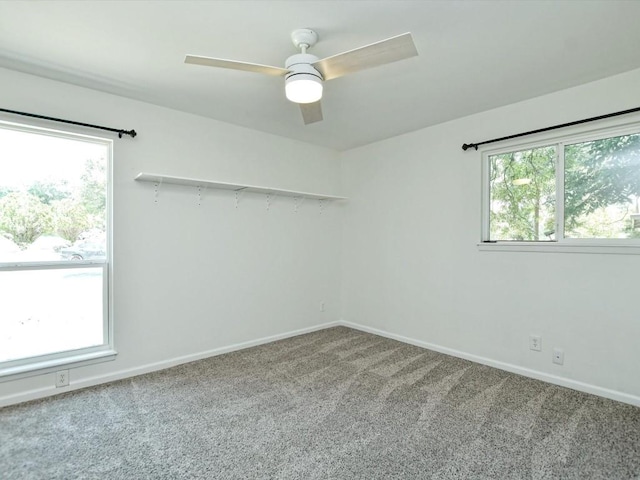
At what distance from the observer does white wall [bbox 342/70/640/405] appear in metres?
2.67

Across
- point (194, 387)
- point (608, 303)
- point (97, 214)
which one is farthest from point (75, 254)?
point (608, 303)

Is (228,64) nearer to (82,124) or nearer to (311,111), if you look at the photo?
(311,111)

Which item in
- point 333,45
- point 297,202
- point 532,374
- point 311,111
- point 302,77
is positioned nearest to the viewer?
point 302,77

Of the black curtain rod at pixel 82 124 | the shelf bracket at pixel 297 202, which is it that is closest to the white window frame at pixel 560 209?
the shelf bracket at pixel 297 202

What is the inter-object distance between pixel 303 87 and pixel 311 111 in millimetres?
453

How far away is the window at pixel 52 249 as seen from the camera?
8.51ft

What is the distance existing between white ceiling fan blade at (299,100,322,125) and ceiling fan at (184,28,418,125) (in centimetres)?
26

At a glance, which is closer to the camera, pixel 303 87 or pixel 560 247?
pixel 303 87

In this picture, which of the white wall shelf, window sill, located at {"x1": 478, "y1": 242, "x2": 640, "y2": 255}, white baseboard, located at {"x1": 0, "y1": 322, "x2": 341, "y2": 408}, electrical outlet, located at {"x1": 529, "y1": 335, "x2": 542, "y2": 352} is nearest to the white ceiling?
the white wall shelf

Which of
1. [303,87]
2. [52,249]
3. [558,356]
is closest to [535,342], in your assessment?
[558,356]

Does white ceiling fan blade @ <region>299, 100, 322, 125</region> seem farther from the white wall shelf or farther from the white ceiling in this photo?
the white wall shelf

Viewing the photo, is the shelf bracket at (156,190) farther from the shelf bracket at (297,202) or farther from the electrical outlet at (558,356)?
the electrical outlet at (558,356)

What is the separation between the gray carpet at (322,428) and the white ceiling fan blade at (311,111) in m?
2.11

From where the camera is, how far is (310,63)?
6.50 feet
